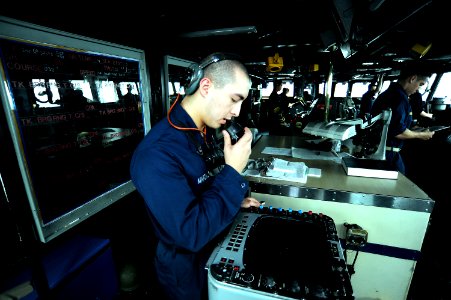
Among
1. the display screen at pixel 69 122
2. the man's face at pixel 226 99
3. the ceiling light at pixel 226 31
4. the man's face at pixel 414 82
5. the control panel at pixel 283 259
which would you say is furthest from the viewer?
the man's face at pixel 414 82

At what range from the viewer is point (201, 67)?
124 cm

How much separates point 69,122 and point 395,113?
3.50 meters

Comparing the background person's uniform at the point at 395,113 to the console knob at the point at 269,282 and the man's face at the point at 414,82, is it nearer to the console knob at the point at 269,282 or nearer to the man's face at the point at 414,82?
the man's face at the point at 414,82

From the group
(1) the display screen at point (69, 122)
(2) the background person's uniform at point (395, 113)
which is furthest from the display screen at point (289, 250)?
(2) the background person's uniform at point (395, 113)

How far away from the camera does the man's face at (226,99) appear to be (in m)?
1.20

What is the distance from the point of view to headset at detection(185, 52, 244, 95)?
3.99 feet

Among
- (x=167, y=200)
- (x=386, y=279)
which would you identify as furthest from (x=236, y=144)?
(x=386, y=279)

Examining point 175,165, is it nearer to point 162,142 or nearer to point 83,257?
point 162,142

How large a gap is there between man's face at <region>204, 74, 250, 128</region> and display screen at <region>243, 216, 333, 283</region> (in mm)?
643

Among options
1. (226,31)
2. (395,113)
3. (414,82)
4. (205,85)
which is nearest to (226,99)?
(205,85)

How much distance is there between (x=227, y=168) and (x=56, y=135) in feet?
4.34

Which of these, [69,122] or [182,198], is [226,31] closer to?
[69,122]

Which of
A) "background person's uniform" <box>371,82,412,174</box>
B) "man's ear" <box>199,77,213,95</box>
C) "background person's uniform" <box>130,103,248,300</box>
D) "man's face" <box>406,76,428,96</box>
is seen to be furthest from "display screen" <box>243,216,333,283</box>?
"man's face" <box>406,76,428,96</box>

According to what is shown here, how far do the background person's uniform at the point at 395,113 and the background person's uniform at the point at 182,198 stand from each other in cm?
267
